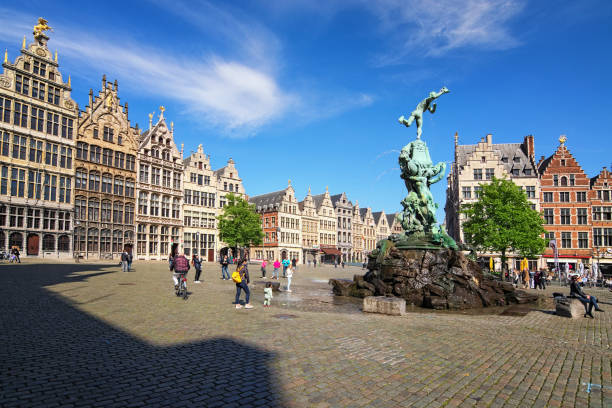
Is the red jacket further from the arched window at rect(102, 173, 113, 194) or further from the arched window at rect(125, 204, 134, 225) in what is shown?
the arched window at rect(125, 204, 134, 225)

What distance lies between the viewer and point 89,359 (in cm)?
678

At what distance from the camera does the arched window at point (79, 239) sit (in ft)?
144

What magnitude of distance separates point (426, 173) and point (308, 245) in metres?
56.5

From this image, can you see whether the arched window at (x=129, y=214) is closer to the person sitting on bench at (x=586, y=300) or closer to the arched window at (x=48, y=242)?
the arched window at (x=48, y=242)

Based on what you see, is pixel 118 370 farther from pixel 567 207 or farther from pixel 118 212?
pixel 567 207

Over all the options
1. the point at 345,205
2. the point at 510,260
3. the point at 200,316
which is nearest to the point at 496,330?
the point at 200,316

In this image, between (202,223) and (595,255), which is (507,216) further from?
(202,223)

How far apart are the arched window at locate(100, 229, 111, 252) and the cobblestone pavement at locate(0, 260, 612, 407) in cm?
3804

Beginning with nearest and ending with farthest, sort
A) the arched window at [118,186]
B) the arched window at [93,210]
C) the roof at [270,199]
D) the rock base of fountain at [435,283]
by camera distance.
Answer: the rock base of fountain at [435,283] → the arched window at [93,210] → the arched window at [118,186] → the roof at [270,199]

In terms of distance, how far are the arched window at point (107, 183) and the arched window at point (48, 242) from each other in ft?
28.0

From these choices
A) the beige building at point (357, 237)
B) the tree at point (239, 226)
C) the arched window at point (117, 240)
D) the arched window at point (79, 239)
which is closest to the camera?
the arched window at point (79, 239)

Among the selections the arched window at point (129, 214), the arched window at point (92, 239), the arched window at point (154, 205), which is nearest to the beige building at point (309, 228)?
the arched window at point (154, 205)

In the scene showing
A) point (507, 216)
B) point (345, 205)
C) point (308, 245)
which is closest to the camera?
point (507, 216)

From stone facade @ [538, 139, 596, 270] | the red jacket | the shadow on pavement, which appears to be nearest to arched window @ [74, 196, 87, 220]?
the red jacket
